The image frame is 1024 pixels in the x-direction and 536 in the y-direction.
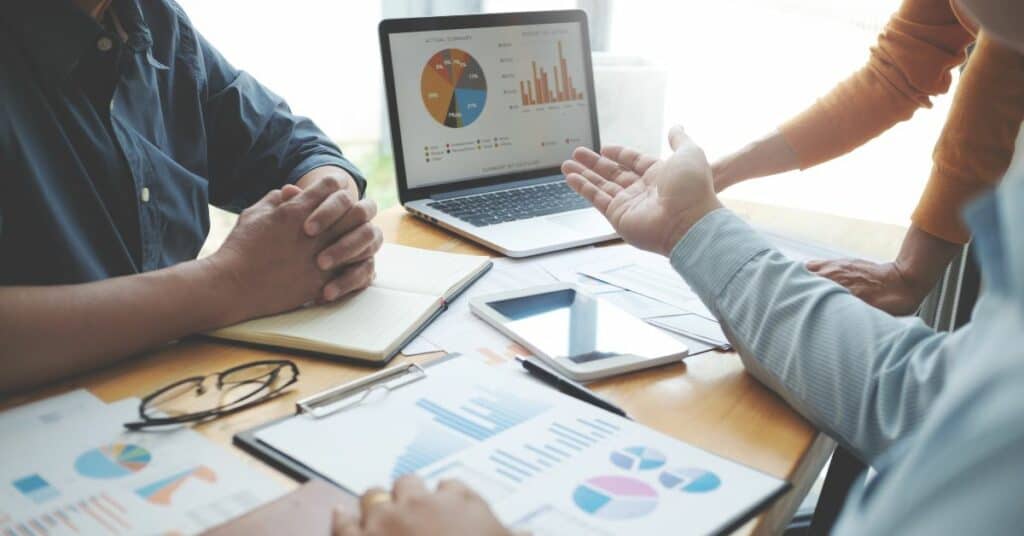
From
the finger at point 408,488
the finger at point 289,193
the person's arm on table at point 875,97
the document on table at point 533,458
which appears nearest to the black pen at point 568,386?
the document on table at point 533,458

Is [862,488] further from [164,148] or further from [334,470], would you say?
[164,148]

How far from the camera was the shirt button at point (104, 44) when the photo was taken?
93 centimetres

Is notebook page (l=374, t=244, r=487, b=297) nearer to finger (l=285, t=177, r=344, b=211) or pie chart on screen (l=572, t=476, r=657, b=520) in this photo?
finger (l=285, t=177, r=344, b=211)

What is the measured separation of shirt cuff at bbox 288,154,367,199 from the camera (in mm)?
1233

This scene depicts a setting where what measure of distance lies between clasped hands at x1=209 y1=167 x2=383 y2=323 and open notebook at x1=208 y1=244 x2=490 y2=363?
0.06ft

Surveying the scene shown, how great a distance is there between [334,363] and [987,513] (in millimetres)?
613

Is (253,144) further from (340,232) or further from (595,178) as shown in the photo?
(595,178)

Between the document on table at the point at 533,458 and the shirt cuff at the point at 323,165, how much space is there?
59 centimetres

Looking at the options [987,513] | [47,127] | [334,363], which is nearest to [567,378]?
[334,363]

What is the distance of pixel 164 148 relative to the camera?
110 cm

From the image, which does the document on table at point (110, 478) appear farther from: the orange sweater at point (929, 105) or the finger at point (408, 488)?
the orange sweater at point (929, 105)

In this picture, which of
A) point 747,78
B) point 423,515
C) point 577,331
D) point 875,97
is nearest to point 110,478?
point 423,515

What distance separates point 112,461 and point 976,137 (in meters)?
1.08

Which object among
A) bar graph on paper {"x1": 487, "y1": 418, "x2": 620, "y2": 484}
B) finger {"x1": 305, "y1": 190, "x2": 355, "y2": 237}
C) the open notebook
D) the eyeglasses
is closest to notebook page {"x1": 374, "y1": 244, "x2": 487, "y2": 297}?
the open notebook
